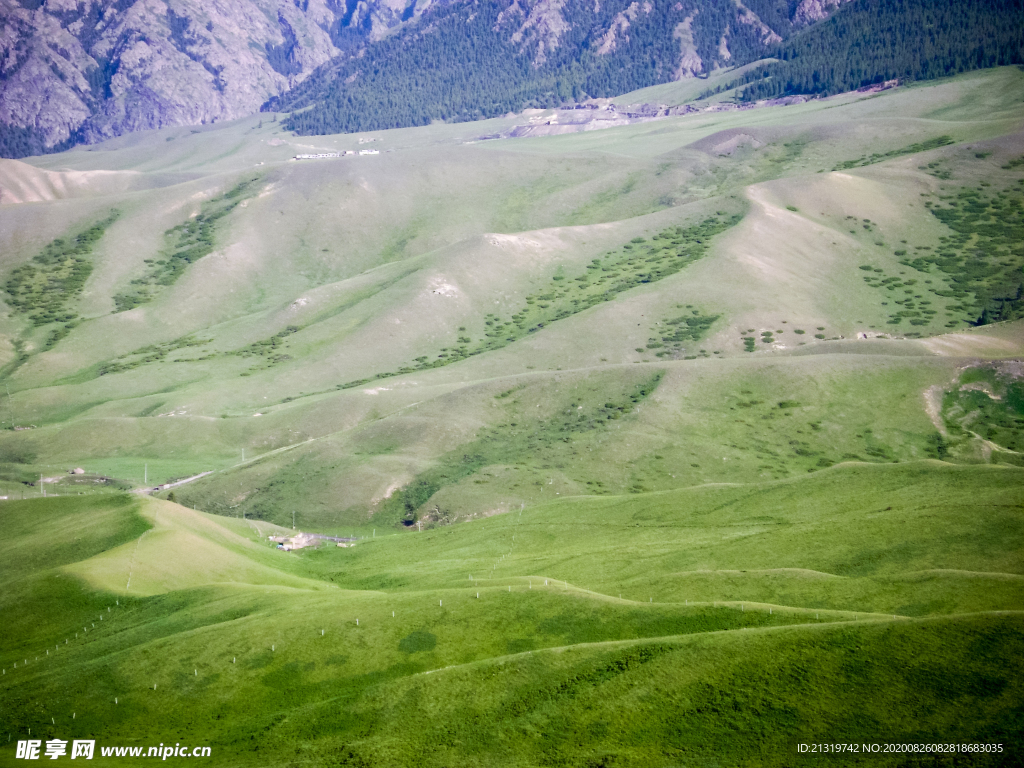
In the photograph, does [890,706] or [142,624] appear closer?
[890,706]

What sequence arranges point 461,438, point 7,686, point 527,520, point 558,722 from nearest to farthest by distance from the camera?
1. point 558,722
2. point 7,686
3. point 527,520
4. point 461,438

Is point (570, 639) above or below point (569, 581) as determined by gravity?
above

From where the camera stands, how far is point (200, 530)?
129 m

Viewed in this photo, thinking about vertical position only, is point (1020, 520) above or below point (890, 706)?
below

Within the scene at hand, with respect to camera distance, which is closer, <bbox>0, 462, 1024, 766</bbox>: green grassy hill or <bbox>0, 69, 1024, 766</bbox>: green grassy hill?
<bbox>0, 462, 1024, 766</bbox>: green grassy hill

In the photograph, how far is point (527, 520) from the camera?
143875 mm

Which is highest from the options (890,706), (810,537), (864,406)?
(890,706)

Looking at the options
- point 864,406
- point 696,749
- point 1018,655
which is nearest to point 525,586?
point 696,749

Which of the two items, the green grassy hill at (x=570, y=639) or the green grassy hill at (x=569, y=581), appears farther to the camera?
the green grassy hill at (x=569, y=581)

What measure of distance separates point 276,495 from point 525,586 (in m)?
90.4

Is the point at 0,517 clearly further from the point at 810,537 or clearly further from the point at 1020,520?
the point at 1020,520

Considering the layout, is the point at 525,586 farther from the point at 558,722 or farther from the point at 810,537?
the point at 810,537

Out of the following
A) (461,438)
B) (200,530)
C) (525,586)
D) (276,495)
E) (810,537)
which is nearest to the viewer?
(525,586)

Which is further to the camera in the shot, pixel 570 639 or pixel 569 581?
pixel 569 581
